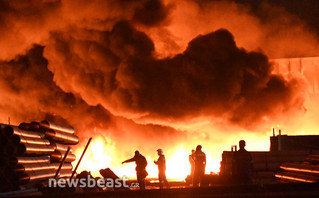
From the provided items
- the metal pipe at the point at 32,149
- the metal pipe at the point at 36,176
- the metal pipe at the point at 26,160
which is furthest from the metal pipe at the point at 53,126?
the metal pipe at the point at 36,176

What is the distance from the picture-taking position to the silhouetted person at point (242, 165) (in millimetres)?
12844

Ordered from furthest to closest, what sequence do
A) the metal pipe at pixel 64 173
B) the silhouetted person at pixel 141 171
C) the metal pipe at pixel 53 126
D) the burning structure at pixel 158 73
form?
the burning structure at pixel 158 73 → the metal pipe at pixel 64 173 → the metal pipe at pixel 53 126 → the silhouetted person at pixel 141 171

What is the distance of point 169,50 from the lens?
26.0 metres

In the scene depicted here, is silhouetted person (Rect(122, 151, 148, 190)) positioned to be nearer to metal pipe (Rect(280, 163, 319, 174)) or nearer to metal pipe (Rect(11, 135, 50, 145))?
metal pipe (Rect(11, 135, 50, 145))

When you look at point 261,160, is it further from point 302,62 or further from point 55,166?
point 302,62

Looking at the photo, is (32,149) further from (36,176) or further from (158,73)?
(158,73)

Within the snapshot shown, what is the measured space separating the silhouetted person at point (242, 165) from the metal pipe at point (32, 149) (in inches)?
227

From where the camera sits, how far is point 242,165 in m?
12.9

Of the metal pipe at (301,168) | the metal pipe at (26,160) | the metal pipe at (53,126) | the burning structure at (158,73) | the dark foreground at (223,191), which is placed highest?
the burning structure at (158,73)

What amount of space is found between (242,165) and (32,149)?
5.98 meters

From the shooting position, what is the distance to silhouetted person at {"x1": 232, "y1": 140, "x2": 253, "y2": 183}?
12.8m

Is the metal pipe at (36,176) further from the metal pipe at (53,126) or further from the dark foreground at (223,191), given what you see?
the dark foreground at (223,191)

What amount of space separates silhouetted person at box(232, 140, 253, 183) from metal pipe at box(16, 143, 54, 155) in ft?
18.9

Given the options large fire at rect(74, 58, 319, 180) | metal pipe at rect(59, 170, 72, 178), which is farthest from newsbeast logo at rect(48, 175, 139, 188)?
large fire at rect(74, 58, 319, 180)
